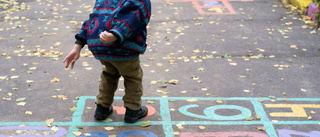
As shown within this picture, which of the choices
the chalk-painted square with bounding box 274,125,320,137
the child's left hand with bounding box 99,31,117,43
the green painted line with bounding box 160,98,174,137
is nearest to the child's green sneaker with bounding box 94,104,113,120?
the green painted line with bounding box 160,98,174,137

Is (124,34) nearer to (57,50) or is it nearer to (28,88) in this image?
(28,88)

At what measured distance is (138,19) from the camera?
10.6ft

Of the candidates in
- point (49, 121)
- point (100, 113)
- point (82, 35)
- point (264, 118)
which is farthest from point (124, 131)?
point (264, 118)

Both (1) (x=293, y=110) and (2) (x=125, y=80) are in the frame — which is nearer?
(2) (x=125, y=80)

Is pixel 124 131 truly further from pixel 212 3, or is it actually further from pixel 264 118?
pixel 212 3

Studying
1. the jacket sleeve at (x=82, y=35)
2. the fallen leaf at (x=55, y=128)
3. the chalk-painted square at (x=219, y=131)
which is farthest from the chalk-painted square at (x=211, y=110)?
the jacket sleeve at (x=82, y=35)

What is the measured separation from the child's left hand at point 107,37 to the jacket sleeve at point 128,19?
35 millimetres

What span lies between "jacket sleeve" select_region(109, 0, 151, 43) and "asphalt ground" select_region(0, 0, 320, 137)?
1169 millimetres

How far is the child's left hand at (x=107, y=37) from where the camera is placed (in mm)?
3080

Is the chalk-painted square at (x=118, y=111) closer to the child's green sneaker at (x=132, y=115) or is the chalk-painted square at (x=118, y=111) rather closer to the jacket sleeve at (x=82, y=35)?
the child's green sneaker at (x=132, y=115)

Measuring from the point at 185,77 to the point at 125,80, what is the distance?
1.70 m

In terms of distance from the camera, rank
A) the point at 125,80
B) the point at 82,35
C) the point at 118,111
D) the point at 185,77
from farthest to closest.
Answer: the point at 185,77
the point at 118,111
the point at 125,80
the point at 82,35

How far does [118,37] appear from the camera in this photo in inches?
123

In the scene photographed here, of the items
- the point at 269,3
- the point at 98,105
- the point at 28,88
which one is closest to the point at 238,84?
the point at 98,105
